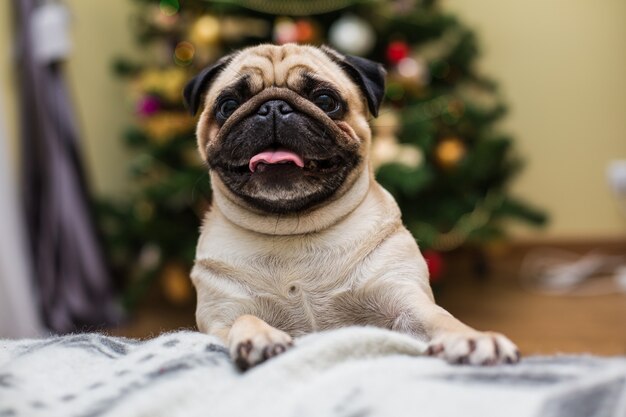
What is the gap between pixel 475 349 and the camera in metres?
0.68

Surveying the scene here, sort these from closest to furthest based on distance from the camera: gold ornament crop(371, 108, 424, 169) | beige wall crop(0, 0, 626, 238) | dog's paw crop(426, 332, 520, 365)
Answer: dog's paw crop(426, 332, 520, 365) → gold ornament crop(371, 108, 424, 169) → beige wall crop(0, 0, 626, 238)

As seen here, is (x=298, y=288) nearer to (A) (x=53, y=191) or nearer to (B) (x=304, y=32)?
(B) (x=304, y=32)

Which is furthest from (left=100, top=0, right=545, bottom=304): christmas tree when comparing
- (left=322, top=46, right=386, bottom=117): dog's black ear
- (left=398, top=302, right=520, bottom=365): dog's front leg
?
(left=398, top=302, right=520, bottom=365): dog's front leg

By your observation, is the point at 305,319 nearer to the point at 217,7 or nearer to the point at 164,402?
the point at 164,402

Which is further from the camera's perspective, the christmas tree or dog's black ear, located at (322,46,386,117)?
the christmas tree

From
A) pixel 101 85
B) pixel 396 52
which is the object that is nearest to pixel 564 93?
pixel 396 52

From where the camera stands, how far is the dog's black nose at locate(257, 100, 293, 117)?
841mm

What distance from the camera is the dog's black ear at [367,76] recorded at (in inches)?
37.3

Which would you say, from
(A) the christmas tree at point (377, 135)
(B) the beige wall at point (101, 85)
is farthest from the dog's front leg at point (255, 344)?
(B) the beige wall at point (101, 85)

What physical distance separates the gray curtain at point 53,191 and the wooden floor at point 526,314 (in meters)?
0.33

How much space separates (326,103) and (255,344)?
14.1 inches

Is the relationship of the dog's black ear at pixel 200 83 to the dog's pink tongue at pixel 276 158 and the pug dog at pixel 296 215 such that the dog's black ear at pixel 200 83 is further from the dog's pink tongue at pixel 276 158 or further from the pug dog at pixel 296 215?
the dog's pink tongue at pixel 276 158

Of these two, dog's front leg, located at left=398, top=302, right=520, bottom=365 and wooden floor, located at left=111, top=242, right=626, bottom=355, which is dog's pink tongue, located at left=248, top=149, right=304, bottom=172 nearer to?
dog's front leg, located at left=398, top=302, right=520, bottom=365

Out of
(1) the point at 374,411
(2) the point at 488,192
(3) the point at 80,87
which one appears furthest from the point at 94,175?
(1) the point at 374,411
